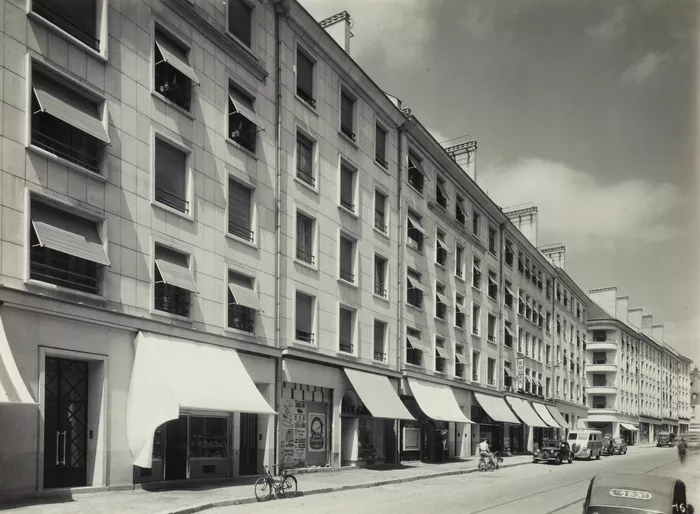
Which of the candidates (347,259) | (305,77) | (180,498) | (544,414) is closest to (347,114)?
(305,77)

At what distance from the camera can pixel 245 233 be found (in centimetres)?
2350

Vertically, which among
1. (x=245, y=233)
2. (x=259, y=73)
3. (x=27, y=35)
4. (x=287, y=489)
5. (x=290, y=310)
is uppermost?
(x=259, y=73)

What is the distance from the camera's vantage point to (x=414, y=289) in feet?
118

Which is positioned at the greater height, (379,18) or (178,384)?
(379,18)

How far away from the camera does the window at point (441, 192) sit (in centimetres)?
3981

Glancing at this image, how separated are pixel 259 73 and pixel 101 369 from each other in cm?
1166

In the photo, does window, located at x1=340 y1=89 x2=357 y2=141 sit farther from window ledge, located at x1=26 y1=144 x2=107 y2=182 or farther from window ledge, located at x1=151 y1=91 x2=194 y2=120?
window ledge, located at x1=26 y1=144 x2=107 y2=182

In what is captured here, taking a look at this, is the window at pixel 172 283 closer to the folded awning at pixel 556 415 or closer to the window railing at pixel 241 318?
the window railing at pixel 241 318

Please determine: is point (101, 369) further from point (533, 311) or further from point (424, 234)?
point (533, 311)

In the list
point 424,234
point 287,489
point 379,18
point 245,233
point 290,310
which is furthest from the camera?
point 424,234

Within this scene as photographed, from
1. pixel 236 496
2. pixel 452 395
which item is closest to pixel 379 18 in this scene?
pixel 236 496

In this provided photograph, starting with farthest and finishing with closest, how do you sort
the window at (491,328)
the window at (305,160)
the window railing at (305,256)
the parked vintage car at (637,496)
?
the window at (491,328) < the window at (305,160) < the window railing at (305,256) < the parked vintage car at (637,496)

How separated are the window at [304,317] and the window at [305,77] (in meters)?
7.50

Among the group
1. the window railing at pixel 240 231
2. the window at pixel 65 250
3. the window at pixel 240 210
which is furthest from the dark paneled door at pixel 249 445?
the window at pixel 65 250
